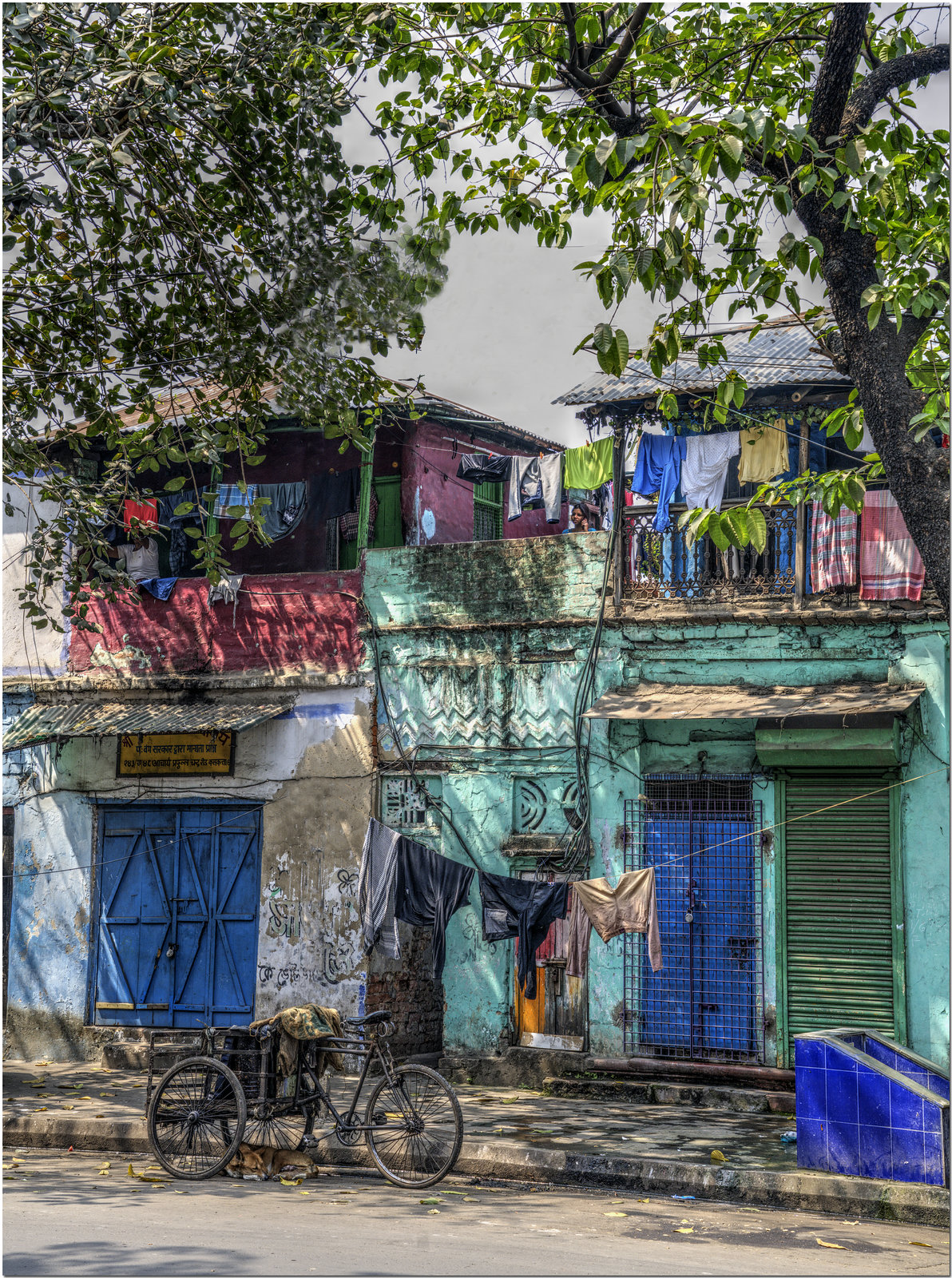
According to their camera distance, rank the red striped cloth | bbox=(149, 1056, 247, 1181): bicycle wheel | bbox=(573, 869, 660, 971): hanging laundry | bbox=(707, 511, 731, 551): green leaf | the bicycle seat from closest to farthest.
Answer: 1. bbox=(707, 511, 731, 551): green leaf
2. bbox=(149, 1056, 247, 1181): bicycle wheel
3. the bicycle seat
4. bbox=(573, 869, 660, 971): hanging laundry
5. the red striped cloth

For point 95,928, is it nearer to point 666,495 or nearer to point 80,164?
point 666,495

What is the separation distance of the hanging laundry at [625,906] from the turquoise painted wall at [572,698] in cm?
126

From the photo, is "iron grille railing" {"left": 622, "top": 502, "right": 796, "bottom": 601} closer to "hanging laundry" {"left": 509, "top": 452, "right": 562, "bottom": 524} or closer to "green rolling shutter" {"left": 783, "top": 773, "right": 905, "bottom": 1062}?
"hanging laundry" {"left": 509, "top": 452, "right": 562, "bottom": 524}

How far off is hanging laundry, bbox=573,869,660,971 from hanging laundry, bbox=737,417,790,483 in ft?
13.9

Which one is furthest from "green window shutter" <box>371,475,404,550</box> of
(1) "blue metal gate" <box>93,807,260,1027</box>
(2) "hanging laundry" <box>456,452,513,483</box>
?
(1) "blue metal gate" <box>93,807,260,1027</box>

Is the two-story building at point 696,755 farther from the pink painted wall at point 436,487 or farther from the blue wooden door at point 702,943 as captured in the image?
the pink painted wall at point 436,487

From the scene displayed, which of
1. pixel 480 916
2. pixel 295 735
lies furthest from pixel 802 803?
pixel 295 735

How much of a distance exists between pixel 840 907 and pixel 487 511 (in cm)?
733

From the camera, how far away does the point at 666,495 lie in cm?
1230

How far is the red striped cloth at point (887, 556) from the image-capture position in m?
11.0

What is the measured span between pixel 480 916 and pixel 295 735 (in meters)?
2.69

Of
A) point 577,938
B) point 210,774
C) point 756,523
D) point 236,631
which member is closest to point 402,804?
point 210,774

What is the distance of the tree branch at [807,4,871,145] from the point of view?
21.8ft

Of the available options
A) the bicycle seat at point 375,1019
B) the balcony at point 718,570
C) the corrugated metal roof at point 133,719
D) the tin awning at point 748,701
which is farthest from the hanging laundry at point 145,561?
the bicycle seat at point 375,1019
